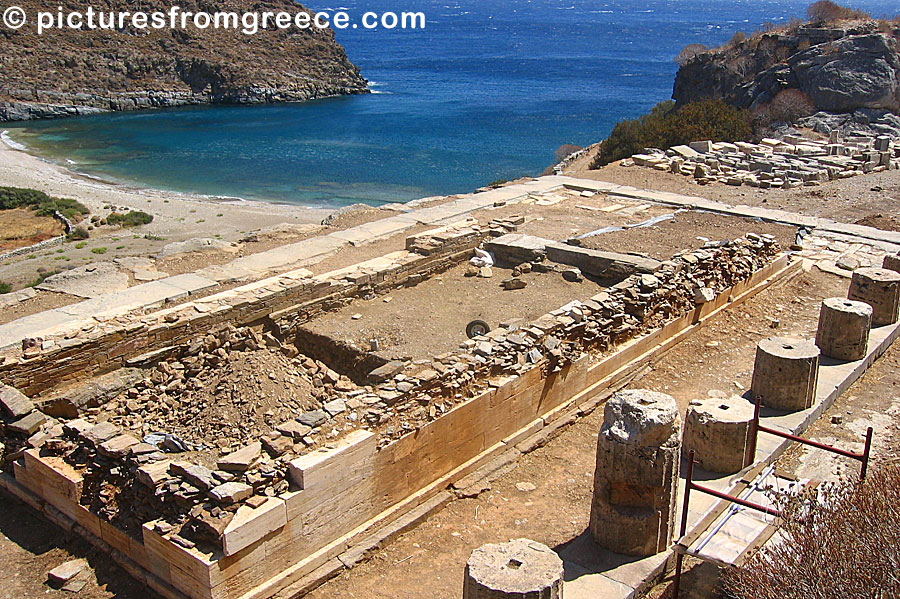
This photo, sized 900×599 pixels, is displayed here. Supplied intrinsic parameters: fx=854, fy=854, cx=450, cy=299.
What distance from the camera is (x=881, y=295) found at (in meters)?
11.6

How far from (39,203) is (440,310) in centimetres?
1930

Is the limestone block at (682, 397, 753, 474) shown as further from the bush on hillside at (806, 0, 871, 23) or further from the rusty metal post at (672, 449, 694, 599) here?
the bush on hillside at (806, 0, 871, 23)

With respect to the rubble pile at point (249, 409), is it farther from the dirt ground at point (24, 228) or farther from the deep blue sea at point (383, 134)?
the deep blue sea at point (383, 134)

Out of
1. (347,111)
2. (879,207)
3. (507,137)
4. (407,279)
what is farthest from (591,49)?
(407,279)

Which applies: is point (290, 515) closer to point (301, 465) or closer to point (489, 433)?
point (301, 465)

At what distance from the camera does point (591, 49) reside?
4609 inches

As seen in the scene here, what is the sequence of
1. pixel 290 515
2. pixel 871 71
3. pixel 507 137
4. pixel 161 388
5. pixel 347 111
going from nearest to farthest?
pixel 290 515 → pixel 161 388 → pixel 871 71 → pixel 507 137 → pixel 347 111

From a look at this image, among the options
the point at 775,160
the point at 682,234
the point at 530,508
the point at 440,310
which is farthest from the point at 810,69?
the point at 530,508

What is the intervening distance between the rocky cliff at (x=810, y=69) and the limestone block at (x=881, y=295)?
20509 mm

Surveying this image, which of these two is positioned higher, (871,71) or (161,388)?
(871,71)

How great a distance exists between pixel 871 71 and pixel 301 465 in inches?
1174

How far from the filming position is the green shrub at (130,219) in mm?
23734

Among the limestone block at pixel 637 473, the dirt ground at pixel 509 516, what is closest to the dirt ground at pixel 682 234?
the dirt ground at pixel 509 516

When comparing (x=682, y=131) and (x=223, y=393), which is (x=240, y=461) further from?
(x=682, y=131)
